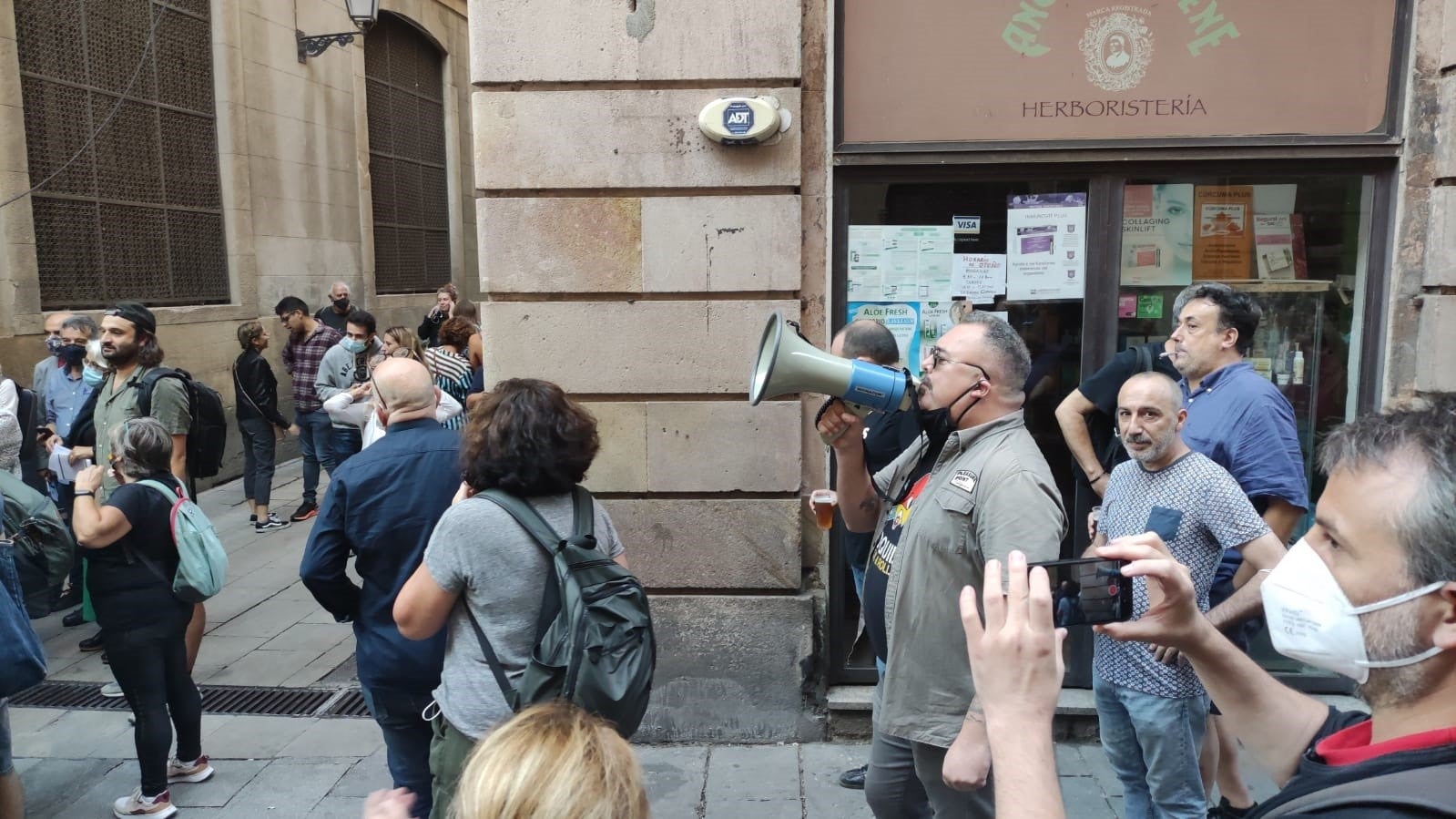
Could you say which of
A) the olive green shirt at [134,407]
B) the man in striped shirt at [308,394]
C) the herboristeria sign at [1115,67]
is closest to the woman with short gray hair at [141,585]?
the olive green shirt at [134,407]

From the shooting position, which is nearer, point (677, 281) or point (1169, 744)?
point (1169, 744)

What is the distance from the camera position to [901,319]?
4695mm

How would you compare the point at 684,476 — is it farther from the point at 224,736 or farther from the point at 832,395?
the point at 224,736

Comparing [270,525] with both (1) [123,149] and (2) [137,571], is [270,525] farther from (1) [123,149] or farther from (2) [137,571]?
(2) [137,571]

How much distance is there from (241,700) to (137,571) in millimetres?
1635

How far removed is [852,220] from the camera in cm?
463

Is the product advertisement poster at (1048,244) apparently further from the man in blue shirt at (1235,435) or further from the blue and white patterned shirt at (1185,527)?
the blue and white patterned shirt at (1185,527)

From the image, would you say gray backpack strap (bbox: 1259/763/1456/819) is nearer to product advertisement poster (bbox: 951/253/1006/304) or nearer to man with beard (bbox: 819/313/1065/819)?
man with beard (bbox: 819/313/1065/819)

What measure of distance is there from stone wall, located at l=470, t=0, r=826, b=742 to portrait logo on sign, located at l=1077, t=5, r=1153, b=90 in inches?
48.8

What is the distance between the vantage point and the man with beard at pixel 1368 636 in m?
1.22

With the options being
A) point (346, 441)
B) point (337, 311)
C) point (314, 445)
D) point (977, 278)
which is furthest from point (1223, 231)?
point (337, 311)

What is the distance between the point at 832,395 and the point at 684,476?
1731mm

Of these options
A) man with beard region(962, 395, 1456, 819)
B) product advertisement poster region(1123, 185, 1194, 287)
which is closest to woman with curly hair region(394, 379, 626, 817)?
man with beard region(962, 395, 1456, 819)

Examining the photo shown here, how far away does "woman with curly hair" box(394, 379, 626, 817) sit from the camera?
8.55 ft
